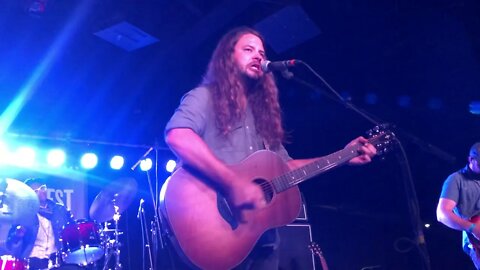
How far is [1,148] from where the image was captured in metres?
8.20

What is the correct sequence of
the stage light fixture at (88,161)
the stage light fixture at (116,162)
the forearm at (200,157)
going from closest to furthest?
the forearm at (200,157) → the stage light fixture at (88,161) → the stage light fixture at (116,162)

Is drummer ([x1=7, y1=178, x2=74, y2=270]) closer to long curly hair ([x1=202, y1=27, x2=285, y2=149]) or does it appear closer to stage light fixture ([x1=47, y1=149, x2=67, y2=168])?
stage light fixture ([x1=47, y1=149, x2=67, y2=168])

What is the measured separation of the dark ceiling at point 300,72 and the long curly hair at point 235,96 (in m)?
3.23

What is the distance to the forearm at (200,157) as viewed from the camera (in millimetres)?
2604

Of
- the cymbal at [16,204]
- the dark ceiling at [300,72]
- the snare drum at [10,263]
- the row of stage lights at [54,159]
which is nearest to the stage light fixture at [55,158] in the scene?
the row of stage lights at [54,159]

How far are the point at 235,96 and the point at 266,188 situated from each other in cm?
60

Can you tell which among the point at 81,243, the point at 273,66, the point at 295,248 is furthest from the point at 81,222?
the point at 273,66

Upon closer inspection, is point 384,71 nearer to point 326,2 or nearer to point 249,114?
point 326,2

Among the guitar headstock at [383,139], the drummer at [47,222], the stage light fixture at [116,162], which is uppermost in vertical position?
the stage light fixture at [116,162]

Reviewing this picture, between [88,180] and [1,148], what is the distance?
1540 millimetres

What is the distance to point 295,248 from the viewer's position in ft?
18.7

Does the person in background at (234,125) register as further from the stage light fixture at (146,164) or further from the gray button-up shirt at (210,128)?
the stage light fixture at (146,164)

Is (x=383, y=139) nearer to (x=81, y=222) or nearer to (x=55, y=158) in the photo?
(x=81, y=222)

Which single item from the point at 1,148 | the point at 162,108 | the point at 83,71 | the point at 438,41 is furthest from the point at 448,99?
the point at 1,148
